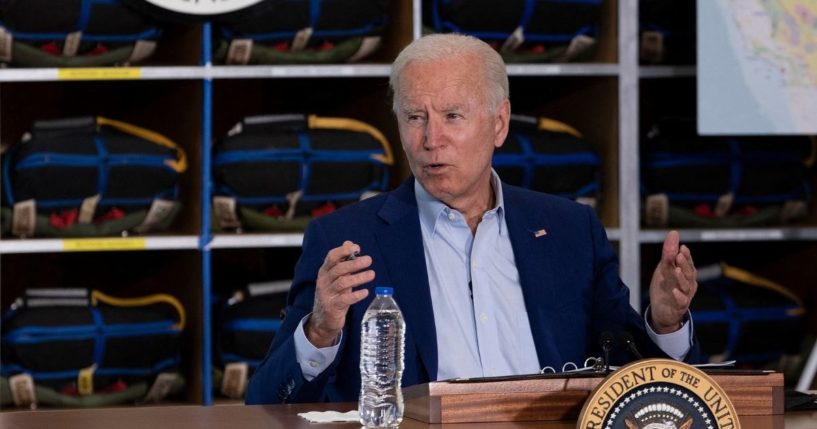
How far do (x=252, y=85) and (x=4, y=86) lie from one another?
755 mm

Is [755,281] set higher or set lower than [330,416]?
lower

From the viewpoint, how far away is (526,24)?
3.79 meters

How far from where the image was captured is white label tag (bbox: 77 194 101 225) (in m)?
3.62

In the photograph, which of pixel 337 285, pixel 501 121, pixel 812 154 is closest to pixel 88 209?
pixel 501 121

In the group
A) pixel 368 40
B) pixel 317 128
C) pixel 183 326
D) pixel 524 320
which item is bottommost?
pixel 183 326

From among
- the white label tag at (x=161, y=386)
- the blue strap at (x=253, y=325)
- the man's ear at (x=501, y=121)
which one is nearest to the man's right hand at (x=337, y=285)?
the man's ear at (x=501, y=121)

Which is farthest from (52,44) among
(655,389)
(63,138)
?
(655,389)

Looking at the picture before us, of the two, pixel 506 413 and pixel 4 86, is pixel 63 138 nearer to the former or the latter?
pixel 4 86

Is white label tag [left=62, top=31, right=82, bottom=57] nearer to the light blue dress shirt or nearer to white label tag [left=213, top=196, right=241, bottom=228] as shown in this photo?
white label tag [left=213, top=196, right=241, bottom=228]

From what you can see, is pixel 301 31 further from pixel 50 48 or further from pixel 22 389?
pixel 22 389

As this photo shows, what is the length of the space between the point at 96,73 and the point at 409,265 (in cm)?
140

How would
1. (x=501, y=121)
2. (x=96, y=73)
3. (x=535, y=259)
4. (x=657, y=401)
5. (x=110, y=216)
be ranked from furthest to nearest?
(x=110, y=216), (x=96, y=73), (x=501, y=121), (x=535, y=259), (x=657, y=401)

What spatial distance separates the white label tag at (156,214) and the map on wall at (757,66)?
4.90 feet

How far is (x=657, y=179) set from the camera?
3879 millimetres
